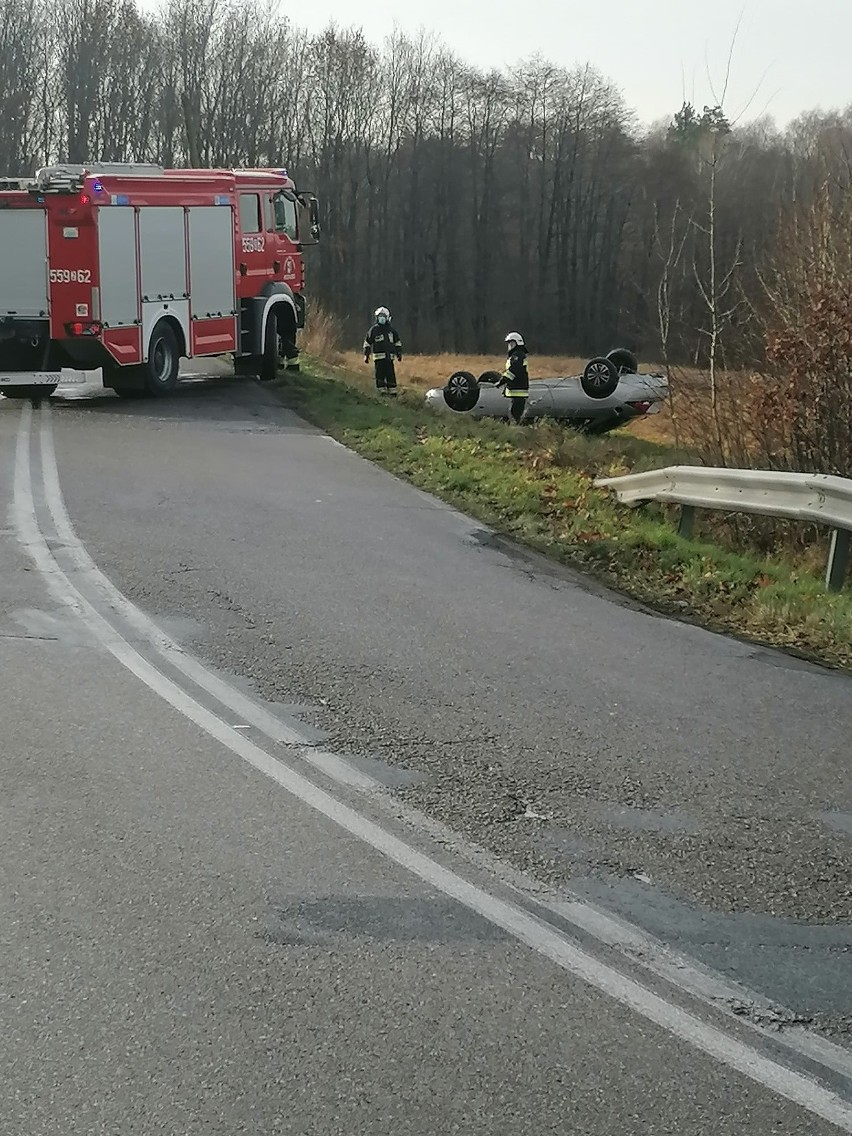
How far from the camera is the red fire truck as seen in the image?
20172mm

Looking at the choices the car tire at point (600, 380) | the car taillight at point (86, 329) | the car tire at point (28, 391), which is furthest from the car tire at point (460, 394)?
the car taillight at point (86, 329)

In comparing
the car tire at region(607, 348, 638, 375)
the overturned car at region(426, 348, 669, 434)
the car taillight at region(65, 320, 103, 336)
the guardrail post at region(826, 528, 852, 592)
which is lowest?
the overturned car at region(426, 348, 669, 434)

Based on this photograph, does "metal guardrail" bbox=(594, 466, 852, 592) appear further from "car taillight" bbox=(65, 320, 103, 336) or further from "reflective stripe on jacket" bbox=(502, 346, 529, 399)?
"reflective stripe on jacket" bbox=(502, 346, 529, 399)

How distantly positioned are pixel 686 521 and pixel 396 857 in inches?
300

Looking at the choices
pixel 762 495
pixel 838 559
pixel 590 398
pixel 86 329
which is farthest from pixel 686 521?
pixel 590 398

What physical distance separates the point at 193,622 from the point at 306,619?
0.65 meters

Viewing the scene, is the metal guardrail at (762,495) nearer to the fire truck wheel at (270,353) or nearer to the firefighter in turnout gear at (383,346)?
the fire truck wheel at (270,353)

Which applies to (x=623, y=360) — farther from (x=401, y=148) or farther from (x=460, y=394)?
(x=401, y=148)

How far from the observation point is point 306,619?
8617 mm

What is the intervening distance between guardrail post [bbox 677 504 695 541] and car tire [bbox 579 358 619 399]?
14525 millimetres

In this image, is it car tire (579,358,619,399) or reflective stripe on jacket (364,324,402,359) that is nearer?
reflective stripe on jacket (364,324,402,359)

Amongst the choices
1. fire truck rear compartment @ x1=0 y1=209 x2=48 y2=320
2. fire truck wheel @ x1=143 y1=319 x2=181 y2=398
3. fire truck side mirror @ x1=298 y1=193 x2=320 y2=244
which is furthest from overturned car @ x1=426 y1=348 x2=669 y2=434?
fire truck rear compartment @ x1=0 y1=209 x2=48 y2=320

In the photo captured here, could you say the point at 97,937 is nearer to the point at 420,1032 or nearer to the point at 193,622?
the point at 420,1032

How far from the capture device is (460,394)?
83.9ft
